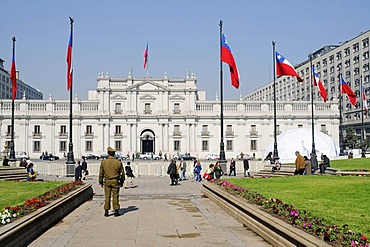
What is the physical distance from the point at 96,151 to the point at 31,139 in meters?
10.9

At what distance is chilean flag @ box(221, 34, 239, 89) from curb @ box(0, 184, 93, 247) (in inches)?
570

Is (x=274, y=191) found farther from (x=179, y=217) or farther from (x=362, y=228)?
(x=362, y=228)

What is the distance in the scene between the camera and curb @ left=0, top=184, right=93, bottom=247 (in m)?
7.52

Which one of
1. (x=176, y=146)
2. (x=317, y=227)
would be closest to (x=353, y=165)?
(x=317, y=227)

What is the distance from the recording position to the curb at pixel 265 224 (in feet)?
22.2

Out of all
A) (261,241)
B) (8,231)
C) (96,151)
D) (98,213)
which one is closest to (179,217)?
(98,213)

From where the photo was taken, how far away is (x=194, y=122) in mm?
73938

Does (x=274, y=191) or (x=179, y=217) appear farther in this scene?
(x=274, y=191)

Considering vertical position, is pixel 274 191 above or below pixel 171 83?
below

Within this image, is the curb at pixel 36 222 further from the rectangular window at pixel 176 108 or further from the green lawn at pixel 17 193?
the rectangular window at pixel 176 108

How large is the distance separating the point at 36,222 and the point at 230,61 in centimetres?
1913

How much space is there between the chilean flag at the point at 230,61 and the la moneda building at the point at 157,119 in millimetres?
47109

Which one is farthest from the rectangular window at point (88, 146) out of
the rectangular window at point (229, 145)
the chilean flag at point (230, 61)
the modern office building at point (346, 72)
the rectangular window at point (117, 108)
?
the chilean flag at point (230, 61)

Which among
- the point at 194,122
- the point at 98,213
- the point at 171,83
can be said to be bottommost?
the point at 98,213
